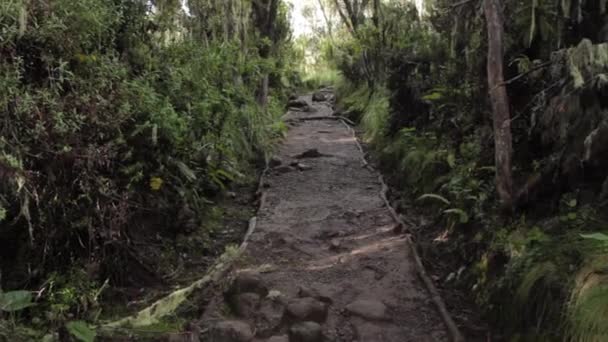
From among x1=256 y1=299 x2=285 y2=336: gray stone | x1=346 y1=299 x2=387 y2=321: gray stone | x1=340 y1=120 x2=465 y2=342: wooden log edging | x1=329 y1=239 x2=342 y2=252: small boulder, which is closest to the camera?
x1=340 y1=120 x2=465 y2=342: wooden log edging

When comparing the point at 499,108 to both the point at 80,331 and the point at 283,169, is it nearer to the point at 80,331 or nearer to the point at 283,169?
the point at 80,331

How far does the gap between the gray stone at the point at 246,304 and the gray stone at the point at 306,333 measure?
0.55 metres

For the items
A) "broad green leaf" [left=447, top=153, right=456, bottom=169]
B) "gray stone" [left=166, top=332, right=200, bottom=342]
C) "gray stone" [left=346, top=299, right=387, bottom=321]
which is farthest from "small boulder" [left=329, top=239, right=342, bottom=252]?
"gray stone" [left=166, top=332, right=200, bottom=342]

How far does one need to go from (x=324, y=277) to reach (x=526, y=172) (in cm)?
252

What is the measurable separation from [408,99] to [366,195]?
2678mm

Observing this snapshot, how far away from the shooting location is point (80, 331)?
11.8 ft

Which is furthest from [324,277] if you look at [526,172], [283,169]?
[283,169]

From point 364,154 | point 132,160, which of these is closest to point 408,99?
point 364,154

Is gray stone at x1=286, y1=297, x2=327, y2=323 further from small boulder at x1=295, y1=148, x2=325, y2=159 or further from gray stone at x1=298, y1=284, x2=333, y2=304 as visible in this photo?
small boulder at x1=295, y1=148, x2=325, y2=159

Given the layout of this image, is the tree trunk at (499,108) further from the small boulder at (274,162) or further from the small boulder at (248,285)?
the small boulder at (274,162)

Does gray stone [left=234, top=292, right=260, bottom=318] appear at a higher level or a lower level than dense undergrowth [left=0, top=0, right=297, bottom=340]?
lower

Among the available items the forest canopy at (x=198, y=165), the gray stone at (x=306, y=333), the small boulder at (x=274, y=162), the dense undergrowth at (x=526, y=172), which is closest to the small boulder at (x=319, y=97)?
the small boulder at (x=274, y=162)

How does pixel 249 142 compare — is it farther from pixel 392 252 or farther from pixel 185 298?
pixel 185 298

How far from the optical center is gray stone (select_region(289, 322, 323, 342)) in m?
4.36
